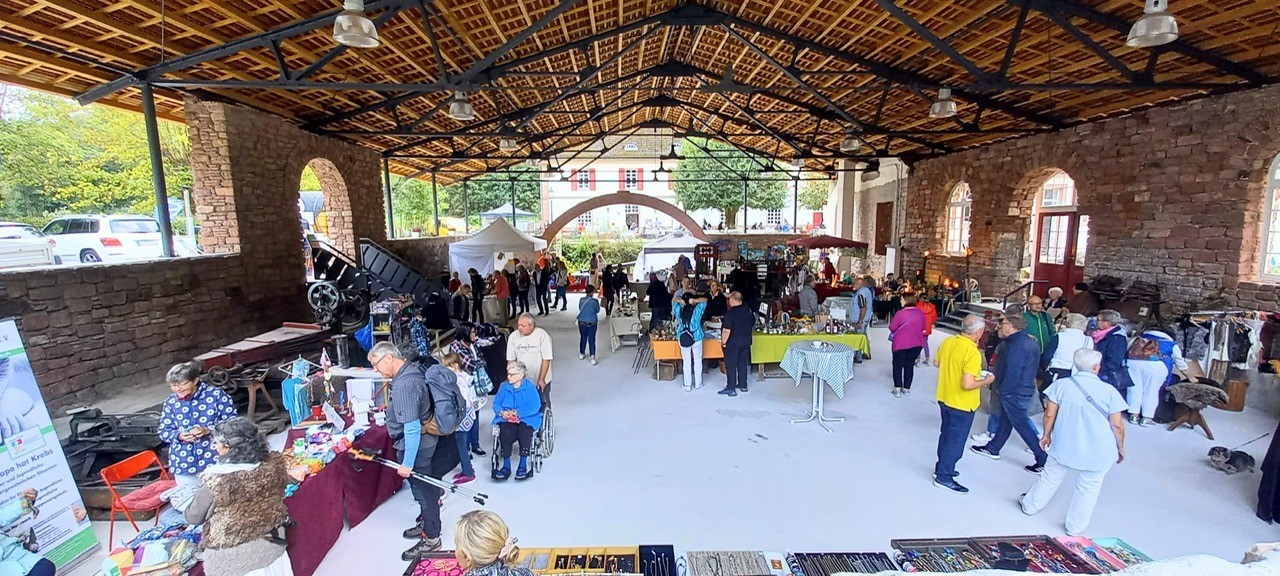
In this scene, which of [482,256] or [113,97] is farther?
[482,256]

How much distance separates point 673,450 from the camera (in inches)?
198

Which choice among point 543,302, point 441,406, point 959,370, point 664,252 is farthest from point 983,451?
point 664,252

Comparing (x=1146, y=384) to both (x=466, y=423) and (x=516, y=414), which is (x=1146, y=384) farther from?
(x=466, y=423)

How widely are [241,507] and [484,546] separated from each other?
4.38ft

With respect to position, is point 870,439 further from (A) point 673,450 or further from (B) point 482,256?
(B) point 482,256

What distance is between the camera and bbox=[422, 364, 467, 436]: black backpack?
11.3ft

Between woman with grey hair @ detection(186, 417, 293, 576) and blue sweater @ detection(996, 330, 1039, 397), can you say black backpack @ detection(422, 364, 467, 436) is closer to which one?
woman with grey hair @ detection(186, 417, 293, 576)

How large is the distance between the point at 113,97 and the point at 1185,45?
14.6 metres

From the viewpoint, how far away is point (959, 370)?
3996 mm

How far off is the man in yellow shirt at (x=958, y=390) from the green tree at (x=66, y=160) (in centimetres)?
2446

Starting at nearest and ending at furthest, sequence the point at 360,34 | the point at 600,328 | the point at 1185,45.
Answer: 1. the point at 360,34
2. the point at 1185,45
3. the point at 600,328

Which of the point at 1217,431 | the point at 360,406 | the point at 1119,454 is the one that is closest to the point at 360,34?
the point at 360,406

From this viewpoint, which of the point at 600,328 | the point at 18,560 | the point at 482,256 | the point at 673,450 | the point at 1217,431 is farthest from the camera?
the point at 482,256

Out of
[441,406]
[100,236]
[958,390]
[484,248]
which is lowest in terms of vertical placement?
[958,390]
